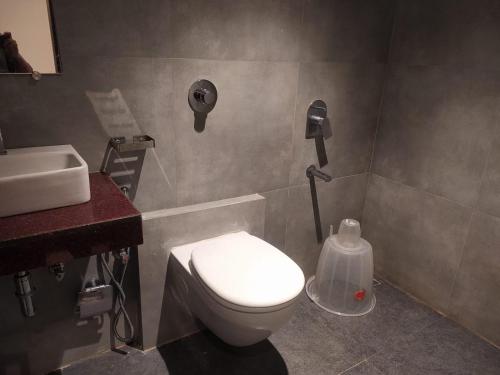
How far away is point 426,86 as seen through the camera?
186 centimetres

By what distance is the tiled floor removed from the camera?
160cm

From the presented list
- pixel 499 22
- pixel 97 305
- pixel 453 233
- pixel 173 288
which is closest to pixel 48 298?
pixel 97 305

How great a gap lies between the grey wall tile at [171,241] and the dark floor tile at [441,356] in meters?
0.84

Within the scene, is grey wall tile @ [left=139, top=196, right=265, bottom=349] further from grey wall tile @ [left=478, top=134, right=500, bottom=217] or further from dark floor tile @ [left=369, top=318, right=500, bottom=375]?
grey wall tile @ [left=478, top=134, right=500, bottom=217]

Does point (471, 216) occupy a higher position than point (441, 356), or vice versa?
point (471, 216)

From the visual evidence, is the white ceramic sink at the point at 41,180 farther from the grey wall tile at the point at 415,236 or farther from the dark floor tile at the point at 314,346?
the grey wall tile at the point at 415,236

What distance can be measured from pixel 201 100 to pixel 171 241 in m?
0.60

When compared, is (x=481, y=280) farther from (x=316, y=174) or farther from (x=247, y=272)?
(x=247, y=272)

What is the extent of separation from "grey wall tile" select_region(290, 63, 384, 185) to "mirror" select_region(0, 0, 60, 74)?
41.1 inches

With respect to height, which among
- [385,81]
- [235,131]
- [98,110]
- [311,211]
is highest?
[385,81]

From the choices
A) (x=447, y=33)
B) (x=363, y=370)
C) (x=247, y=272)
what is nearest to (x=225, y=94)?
(x=247, y=272)

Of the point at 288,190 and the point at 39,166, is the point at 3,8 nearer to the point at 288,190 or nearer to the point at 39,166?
the point at 39,166

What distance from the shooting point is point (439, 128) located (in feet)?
6.02

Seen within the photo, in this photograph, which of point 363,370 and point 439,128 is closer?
point 363,370
